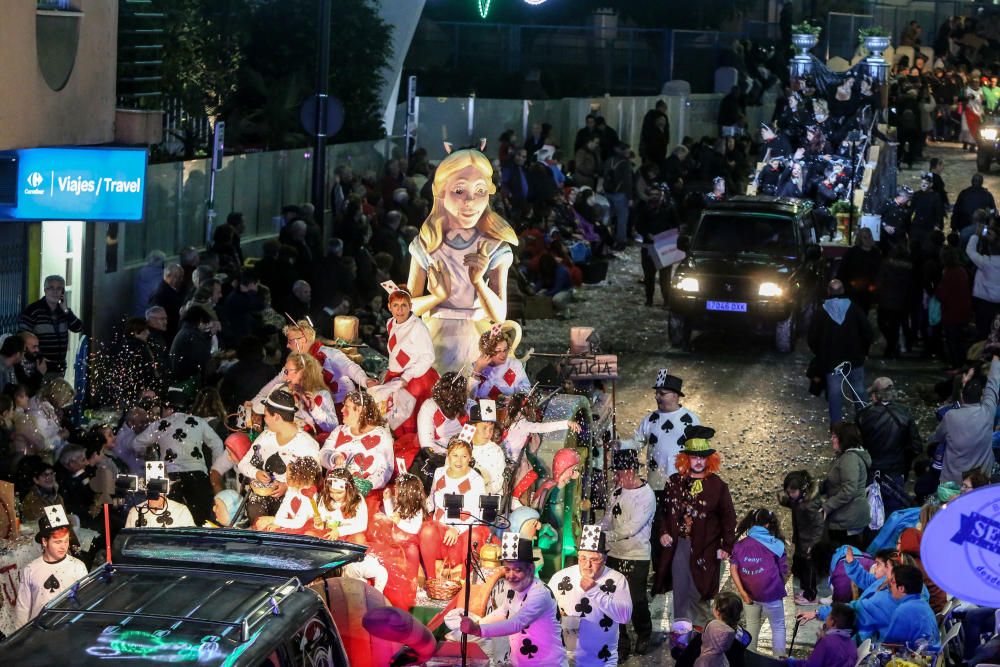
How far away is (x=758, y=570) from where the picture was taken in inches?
492

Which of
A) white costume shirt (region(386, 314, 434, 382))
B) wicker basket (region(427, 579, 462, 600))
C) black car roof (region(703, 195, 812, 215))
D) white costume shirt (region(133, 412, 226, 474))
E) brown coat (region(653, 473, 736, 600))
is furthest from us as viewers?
black car roof (region(703, 195, 812, 215))

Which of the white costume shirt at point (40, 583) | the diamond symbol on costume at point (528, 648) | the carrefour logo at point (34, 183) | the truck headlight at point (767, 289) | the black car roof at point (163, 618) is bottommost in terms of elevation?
the diamond symbol on costume at point (528, 648)

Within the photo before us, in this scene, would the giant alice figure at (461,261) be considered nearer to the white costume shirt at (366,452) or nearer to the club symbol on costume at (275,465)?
the white costume shirt at (366,452)

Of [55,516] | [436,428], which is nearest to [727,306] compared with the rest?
[436,428]

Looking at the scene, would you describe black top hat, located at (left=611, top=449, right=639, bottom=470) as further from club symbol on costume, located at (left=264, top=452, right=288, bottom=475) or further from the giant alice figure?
club symbol on costume, located at (left=264, top=452, right=288, bottom=475)

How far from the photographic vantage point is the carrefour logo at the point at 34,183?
54.5 feet

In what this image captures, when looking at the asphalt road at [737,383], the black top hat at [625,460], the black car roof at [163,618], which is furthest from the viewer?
the asphalt road at [737,383]

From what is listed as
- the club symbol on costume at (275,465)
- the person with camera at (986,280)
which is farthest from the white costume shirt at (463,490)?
the person with camera at (986,280)

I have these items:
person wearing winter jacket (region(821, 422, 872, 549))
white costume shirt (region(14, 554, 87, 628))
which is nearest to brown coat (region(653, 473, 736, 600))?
person wearing winter jacket (region(821, 422, 872, 549))

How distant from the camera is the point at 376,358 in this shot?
51.4 ft

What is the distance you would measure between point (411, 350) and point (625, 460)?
1.95m

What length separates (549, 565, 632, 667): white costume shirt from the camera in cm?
1125

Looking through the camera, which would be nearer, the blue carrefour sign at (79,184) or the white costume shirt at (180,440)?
the white costume shirt at (180,440)

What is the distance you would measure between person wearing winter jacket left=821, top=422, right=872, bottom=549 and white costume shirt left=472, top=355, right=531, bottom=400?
2479 mm
